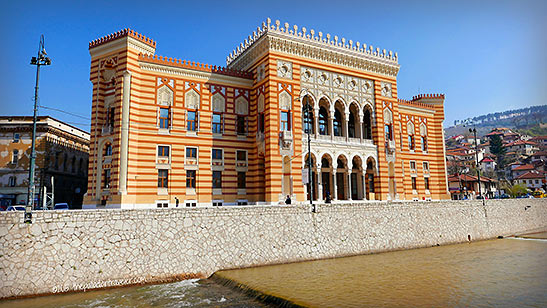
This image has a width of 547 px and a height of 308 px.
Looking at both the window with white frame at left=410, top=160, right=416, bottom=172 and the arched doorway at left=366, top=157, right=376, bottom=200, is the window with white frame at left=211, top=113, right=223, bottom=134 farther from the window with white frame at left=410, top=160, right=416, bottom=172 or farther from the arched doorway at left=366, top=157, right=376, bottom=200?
the window with white frame at left=410, top=160, right=416, bottom=172

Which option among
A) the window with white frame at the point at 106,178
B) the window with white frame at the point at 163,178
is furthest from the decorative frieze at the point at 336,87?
the window with white frame at the point at 106,178

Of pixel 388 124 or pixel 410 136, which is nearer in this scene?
pixel 388 124

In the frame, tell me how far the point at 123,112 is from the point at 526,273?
93.4 ft

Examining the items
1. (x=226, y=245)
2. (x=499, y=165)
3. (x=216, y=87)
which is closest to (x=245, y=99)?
(x=216, y=87)

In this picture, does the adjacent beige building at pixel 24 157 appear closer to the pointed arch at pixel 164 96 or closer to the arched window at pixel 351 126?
the pointed arch at pixel 164 96

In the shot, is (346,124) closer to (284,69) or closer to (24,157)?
(284,69)

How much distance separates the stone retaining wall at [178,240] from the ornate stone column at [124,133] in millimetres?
9517

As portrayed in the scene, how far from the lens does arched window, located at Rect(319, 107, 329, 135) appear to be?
35125mm

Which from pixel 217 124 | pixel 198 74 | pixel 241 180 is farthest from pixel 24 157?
pixel 241 180

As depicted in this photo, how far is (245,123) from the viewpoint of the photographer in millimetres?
32562

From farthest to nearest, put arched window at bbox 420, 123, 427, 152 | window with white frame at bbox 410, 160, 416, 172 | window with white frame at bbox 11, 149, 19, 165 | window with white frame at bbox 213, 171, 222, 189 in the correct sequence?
arched window at bbox 420, 123, 427, 152 → window with white frame at bbox 410, 160, 416, 172 → window with white frame at bbox 11, 149, 19, 165 → window with white frame at bbox 213, 171, 222, 189

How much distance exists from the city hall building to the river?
26.1ft

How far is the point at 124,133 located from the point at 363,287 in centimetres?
2080

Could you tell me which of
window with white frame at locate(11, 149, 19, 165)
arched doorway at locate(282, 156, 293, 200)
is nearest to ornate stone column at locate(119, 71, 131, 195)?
arched doorway at locate(282, 156, 293, 200)
